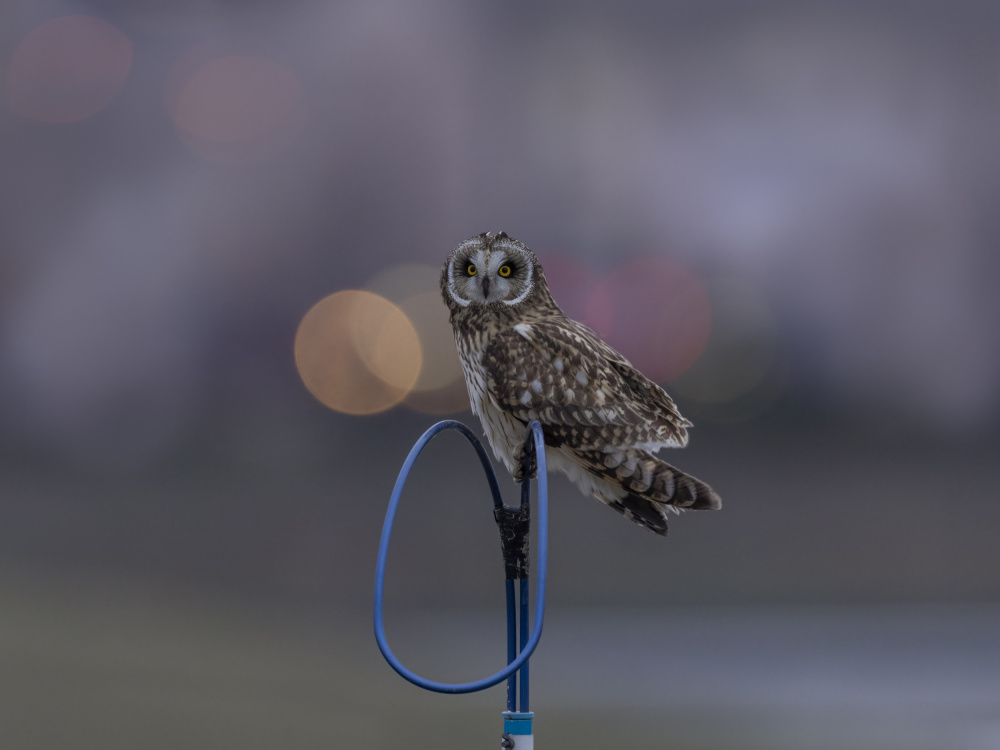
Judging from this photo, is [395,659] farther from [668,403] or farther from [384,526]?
[668,403]

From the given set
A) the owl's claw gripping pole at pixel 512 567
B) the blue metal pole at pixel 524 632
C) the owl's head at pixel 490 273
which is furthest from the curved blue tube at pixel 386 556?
the owl's head at pixel 490 273

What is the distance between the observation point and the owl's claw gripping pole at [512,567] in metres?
1.15

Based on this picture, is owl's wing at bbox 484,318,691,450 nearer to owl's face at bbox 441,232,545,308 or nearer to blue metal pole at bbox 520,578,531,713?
owl's face at bbox 441,232,545,308

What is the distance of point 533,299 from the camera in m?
2.01

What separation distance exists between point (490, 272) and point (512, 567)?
0.69 meters

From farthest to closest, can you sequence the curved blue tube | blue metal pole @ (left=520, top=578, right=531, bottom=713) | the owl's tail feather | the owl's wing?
the owl's wing, the owl's tail feather, blue metal pole @ (left=520, top=578, right=531, bottom=713), the curved blue tube

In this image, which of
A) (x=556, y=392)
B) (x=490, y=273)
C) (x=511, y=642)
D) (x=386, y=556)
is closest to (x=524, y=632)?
(x=511, y=642)

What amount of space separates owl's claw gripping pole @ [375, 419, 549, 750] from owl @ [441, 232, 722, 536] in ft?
0.53

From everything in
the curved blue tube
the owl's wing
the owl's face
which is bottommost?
the curved blue tube

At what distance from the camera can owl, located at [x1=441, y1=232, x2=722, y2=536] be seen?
1800mm

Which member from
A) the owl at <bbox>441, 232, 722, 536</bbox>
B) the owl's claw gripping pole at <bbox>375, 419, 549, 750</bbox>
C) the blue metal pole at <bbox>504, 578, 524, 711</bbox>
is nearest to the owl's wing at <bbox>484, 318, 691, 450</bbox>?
the owl at <bbox>441, 232, 722, 536</bbox>

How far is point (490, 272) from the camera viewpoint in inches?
74.7

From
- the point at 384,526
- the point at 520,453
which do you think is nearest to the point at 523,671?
the point at 384,526

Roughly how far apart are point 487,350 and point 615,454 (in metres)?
0.36
